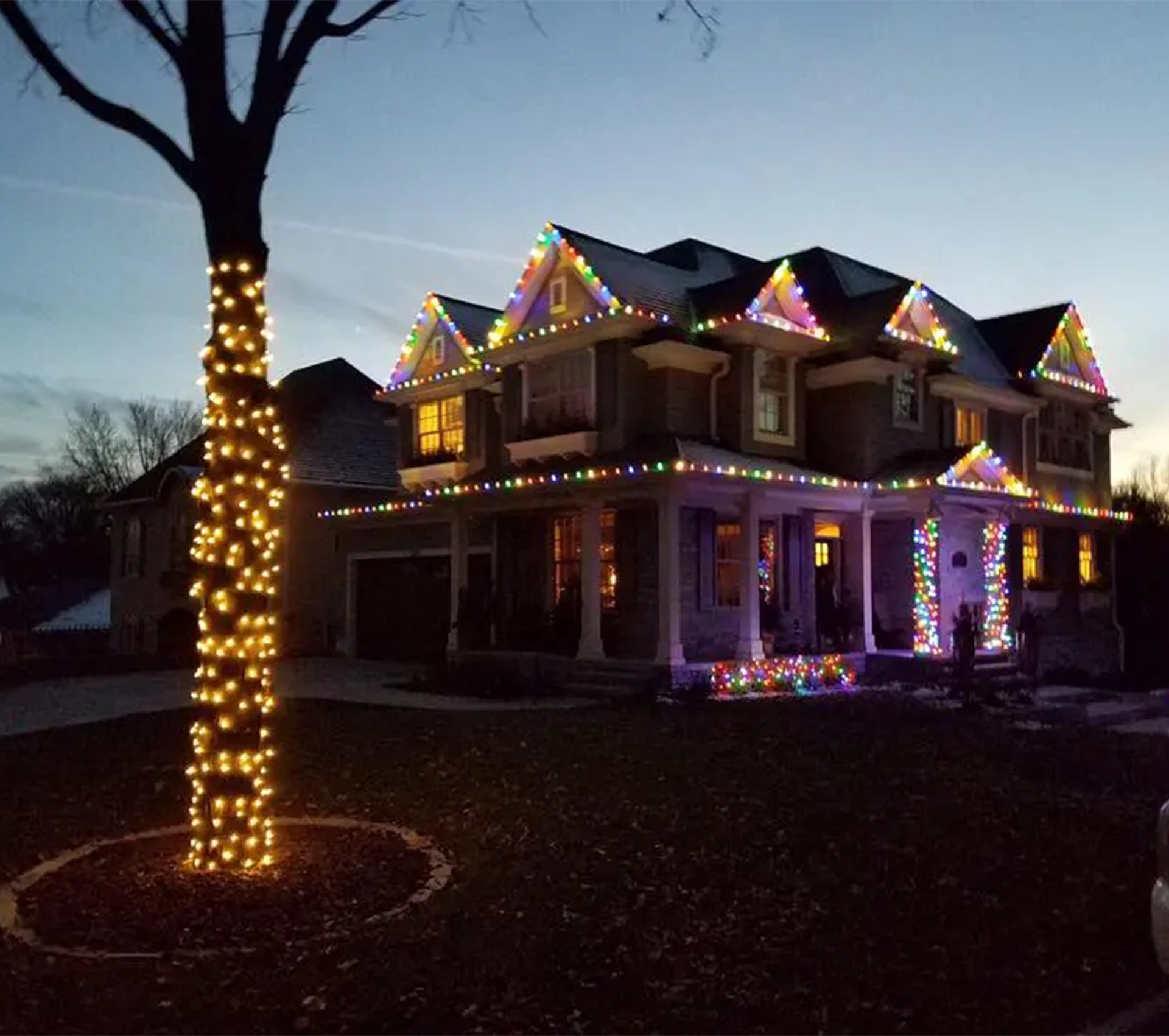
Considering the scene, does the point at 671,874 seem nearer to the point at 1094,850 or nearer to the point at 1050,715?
the point at 1094,850

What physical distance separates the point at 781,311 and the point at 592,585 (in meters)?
5.76

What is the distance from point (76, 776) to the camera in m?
10.4

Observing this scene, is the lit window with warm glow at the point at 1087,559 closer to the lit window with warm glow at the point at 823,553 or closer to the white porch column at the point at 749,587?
the lit window with warm glow at the point at 823,553

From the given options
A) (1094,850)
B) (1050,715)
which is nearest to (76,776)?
(1094,850)

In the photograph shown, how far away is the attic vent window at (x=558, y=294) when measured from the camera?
1906 centimetres

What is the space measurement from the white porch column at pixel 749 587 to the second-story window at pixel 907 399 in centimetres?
441

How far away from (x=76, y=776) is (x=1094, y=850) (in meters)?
8.58

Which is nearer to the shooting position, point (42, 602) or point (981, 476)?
point (981, 476)

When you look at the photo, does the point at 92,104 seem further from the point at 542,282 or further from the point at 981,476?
the point at 981,476

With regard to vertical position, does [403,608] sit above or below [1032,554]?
below

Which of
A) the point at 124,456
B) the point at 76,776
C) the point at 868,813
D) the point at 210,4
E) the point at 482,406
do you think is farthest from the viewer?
the point at 124,456

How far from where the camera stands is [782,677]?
17141 mm

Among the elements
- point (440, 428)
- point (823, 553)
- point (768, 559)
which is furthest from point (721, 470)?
point (440, 428)

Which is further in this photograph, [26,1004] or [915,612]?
[915,612]
